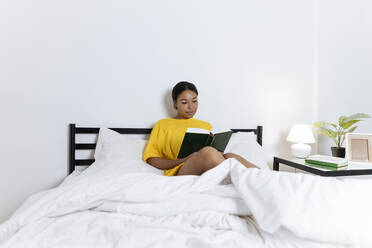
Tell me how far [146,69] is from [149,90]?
0.16 meters

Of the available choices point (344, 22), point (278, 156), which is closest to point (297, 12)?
point (344, 22)

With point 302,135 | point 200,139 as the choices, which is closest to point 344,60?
point 302,135

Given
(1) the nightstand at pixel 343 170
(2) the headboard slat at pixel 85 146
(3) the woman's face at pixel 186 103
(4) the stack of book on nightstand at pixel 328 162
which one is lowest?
(1) the nightstand at pixel 343 170

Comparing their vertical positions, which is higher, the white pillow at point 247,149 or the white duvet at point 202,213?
the white pillow at point 247,149

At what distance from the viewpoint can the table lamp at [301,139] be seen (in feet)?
6.16

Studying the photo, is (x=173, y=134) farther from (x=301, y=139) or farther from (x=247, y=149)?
(x=301, y=139)

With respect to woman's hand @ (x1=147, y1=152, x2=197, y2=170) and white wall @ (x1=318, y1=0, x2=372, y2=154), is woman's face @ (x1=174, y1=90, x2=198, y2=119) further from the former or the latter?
white wall @ (x1=318, y1=0, x2=372, y2=154)

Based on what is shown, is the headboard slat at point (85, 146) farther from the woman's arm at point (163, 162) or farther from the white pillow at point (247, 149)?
the white pillow at point (247, 149)

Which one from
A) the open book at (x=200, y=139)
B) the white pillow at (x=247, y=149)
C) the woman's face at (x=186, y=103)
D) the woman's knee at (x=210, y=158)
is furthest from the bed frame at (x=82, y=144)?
the woman's knee at (x=210, y=158)

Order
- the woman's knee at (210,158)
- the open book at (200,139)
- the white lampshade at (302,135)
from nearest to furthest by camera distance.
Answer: the woman's knee at (210,158), the open book at (200,139), the white lampshade at (302,135)

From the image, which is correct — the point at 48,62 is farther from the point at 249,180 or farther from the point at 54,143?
the point at 249,180

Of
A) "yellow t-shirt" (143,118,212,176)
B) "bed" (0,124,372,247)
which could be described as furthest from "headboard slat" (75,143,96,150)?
"bed" (0,124,372,247)

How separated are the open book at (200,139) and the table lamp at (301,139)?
0.79 m

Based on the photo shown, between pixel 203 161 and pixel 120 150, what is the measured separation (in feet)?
2.16
